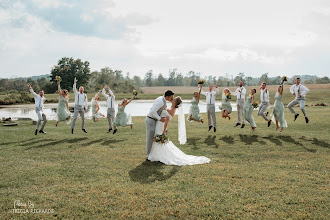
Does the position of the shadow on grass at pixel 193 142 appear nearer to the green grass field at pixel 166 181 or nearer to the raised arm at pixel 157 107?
the green grass field at pixel 166 181

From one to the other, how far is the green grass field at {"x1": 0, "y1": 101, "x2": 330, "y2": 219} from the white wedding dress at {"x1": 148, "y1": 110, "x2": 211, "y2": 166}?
15.2 inches

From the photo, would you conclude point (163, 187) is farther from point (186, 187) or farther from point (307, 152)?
point (307, 152)

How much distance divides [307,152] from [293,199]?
19.8 ft

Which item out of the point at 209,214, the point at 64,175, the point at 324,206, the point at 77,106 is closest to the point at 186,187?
the point at 209,214

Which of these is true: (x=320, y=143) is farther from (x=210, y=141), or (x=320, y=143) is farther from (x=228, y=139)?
(x=210, y=141)

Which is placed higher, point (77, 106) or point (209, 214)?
point (77, 106)

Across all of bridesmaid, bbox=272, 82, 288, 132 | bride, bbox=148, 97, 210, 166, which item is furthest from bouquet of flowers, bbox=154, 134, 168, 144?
bridesmaid, bbox=272, 82, 288, 132

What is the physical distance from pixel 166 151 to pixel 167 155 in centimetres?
17

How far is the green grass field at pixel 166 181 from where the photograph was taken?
20.6 feet

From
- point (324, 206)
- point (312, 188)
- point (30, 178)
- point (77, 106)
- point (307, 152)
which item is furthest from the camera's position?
point (77, 106)

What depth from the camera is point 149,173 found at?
9.07m

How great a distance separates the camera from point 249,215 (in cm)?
605

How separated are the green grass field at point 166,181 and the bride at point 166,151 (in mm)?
407

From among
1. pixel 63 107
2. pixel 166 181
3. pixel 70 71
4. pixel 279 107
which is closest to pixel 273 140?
pixel 279 107
